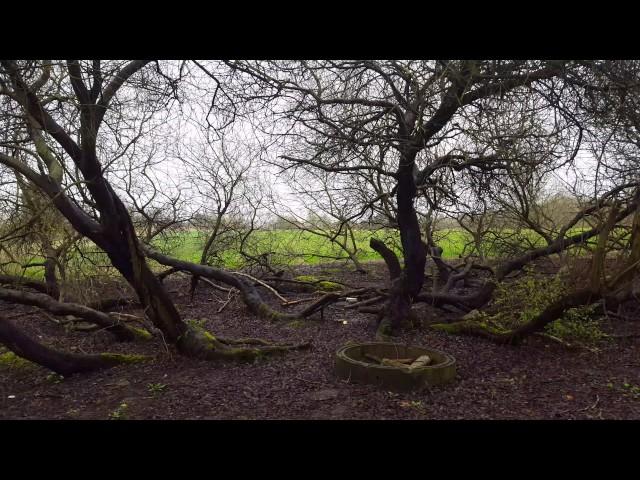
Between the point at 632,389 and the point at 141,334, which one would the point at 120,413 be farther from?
the point at 632,389

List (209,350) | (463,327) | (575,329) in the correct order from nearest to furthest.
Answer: (209,350), (575,329), (463,327)

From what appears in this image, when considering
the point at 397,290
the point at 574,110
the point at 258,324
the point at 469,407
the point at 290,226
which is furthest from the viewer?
the point at 290,226

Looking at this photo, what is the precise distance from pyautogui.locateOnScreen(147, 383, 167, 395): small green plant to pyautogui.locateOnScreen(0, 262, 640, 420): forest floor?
1cm

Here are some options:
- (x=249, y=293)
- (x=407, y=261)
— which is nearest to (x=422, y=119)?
(x=407, y=261)

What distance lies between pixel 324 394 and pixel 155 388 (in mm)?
1884

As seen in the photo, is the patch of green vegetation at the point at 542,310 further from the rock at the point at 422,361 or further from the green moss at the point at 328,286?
the green moss at the point at 328,286

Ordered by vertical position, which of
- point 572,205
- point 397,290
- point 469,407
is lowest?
point 469,407

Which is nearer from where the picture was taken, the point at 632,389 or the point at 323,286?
the point at 632,389

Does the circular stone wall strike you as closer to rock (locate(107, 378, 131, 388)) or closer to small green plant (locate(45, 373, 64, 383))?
rock (locate(107, 378, 131, 388))

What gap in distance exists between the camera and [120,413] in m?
5.03
